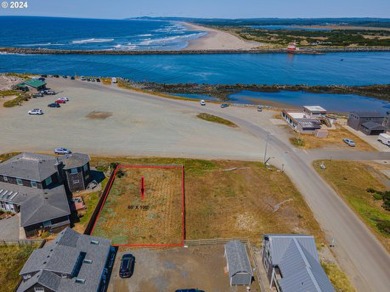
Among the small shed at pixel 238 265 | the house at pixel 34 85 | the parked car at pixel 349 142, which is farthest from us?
the house at pixel 34 85


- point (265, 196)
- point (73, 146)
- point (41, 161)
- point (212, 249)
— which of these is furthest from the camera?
point (73, 146)

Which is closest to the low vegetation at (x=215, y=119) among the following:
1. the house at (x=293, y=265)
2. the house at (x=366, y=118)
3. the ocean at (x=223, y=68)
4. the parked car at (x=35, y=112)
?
the house at (x=366, y=118)

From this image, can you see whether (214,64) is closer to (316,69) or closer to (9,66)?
(316,69)

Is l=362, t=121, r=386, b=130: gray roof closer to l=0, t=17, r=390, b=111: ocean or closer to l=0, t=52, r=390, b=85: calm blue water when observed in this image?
l=0, t=17, r=390, b=111: ocean

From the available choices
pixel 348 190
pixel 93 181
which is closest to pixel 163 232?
pixel 93 181

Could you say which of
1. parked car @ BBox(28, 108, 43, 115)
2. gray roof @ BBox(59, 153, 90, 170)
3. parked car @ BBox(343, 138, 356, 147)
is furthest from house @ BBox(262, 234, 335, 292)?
parked car @ BBox(28, 108, 43, 115)

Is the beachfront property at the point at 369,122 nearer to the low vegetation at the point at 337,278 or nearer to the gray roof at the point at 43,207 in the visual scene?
the low vegetation at the point at 337,278
